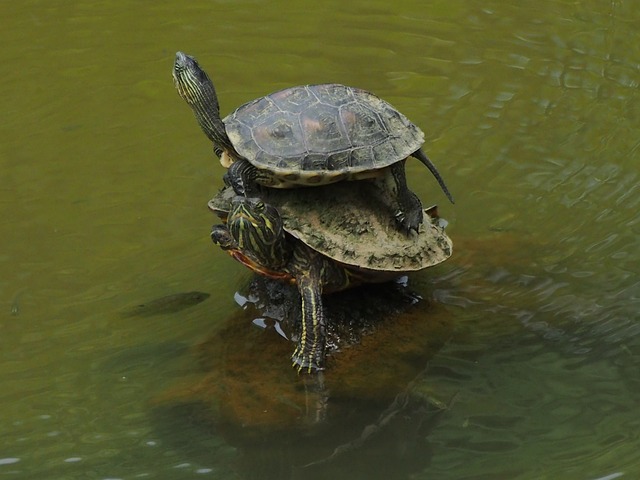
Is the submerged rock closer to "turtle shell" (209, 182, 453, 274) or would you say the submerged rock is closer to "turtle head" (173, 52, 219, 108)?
"turtle shell" (209, 182, 453, 274)

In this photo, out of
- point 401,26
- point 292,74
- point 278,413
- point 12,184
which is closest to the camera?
point 278,413

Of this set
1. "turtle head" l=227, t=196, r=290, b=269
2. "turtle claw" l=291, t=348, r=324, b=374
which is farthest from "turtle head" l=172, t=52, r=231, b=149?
"turtle claw" l=291, t=348, r=324, b=374

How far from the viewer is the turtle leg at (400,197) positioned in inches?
157

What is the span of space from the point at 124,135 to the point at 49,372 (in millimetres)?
2245

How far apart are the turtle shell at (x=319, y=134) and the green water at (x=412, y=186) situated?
2.70 ft

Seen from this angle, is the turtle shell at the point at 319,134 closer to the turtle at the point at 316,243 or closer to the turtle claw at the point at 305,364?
the turtle at the point at 316,243

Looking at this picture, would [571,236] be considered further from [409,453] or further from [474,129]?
[409,453]

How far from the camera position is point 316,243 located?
3793 millimetres

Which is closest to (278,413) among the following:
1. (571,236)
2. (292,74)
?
(571,236)

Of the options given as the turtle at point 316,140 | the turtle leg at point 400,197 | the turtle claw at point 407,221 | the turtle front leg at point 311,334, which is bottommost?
the turtle front leg at point 311,334

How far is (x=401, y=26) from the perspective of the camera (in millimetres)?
6938

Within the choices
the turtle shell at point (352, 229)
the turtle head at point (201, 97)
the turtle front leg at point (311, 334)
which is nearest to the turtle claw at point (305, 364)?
Result: the turtle front leg at point (311, 334)

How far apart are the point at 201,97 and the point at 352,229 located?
93 centimetres

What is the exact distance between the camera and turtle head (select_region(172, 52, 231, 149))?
4094 millimetres
